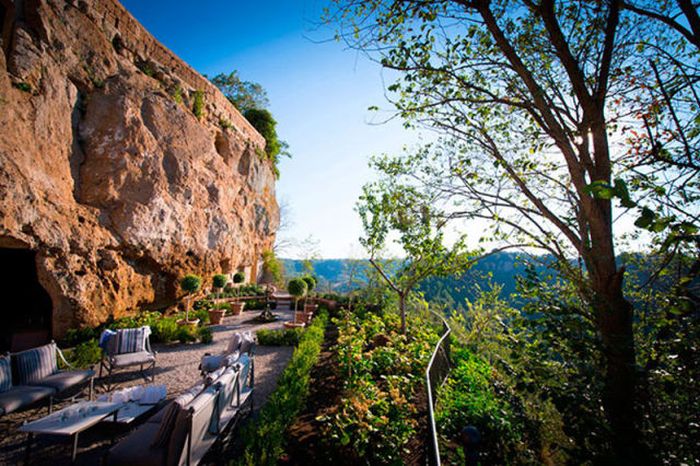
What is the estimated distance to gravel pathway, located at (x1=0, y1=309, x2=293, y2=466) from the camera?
3.57m

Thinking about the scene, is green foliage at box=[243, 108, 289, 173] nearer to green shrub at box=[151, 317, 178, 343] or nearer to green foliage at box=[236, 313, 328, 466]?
green shrub at box=[151, 317, 178, 343]

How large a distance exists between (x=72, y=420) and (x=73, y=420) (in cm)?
1

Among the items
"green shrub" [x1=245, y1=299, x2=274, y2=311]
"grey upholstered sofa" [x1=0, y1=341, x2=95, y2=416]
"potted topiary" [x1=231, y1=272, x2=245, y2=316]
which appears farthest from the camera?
"green shrub" [x1=245, y1=299, x2=274, y2=311]

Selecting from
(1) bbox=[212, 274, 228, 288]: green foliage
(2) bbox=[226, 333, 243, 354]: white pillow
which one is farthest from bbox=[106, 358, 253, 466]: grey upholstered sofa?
(1) bbox=[212, 274, 228, 288]: green foliage

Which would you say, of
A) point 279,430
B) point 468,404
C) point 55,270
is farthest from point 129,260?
point 468,404

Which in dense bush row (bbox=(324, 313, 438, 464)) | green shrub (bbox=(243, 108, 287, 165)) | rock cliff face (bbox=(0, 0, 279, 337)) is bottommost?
dense bush row (bbox=(324, 313, 438, 464))

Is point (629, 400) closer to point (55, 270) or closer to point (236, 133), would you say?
point (55, 270)

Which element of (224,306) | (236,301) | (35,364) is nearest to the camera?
(35,364)

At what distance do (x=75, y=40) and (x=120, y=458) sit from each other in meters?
13.2

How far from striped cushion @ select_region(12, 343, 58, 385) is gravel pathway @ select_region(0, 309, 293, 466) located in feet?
1.62

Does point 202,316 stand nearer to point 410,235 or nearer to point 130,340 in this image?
point 130,340

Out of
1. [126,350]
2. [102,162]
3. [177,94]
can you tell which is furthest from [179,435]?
[177,94]

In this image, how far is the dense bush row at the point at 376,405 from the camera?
3.27 metres

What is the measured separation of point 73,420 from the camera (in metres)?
3.45
